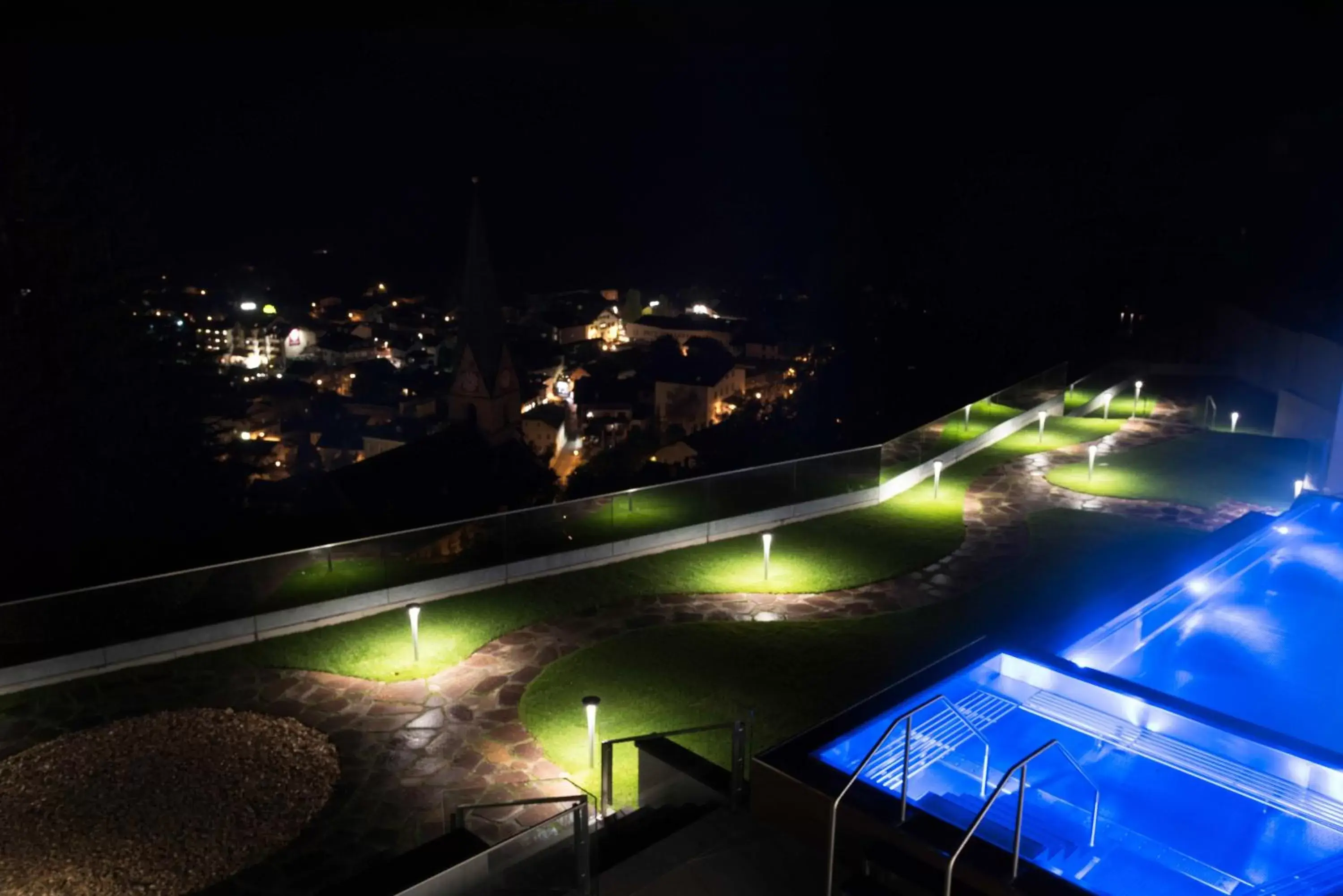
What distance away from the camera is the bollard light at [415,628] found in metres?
13.1

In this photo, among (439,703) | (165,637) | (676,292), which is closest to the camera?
(439,703)

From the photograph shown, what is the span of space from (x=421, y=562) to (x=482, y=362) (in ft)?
144

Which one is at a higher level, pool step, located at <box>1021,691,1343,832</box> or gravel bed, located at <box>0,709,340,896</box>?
pool step, located at <box>1021,691,1343,832</box>

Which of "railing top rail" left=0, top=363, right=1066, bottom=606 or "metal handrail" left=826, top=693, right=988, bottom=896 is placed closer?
"metal handrail" left=826, top=693, right=988, bottom=896

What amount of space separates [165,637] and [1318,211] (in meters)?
53.1

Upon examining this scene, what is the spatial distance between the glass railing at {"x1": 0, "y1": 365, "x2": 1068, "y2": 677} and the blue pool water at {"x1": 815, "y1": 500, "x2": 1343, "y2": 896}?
347 inches

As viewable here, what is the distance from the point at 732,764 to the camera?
8.48 metres

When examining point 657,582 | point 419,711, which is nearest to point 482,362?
point 657,582

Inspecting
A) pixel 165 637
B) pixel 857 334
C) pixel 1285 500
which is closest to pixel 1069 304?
pixel 857 334

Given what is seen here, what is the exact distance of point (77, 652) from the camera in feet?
42.1

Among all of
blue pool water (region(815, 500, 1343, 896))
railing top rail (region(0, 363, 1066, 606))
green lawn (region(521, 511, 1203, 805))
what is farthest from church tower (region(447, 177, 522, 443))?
blue pool water (region(815, 500, 1343, 896))

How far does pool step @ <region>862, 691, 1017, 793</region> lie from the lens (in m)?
7.49

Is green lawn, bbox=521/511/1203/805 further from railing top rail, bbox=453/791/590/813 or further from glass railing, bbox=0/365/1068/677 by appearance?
glass railing, bbox=0/365/1068/677

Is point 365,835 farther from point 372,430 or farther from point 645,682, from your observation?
point 372,430
